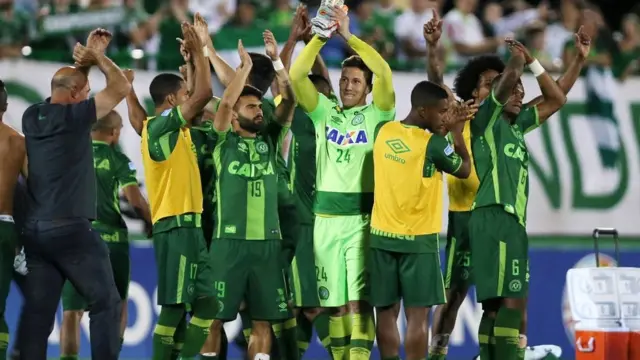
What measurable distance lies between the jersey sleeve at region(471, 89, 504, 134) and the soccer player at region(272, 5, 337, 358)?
127 centimetres

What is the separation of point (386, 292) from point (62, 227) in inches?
97.9

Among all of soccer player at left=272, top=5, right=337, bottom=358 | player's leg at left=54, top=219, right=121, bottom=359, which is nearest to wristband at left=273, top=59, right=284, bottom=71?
soccer player at left=272, top=5, right=337, bottom=358

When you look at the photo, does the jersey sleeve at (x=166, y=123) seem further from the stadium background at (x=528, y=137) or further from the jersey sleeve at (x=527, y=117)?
the stadium background at (x=528, y=137)

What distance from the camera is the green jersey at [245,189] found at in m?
9.90

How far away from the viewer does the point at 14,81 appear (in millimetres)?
13758

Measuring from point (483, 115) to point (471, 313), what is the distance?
4.20m

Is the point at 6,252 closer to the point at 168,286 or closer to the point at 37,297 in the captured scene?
the point at 37,297

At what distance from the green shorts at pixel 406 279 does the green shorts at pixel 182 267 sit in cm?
130

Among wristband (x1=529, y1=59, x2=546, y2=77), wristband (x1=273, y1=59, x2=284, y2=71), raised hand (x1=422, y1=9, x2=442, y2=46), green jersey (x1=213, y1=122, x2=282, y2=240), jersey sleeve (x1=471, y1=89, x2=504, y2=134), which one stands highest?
raised hand (x1=422, y1=9, x2=442, y2=46)

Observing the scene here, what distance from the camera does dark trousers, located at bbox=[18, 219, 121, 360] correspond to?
9.16 m

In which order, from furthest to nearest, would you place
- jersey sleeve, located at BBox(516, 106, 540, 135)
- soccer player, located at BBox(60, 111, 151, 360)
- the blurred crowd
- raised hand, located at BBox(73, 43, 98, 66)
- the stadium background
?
the blurred crowd, the stadium background, soccer player, located at BBox(60, 111, 151, 360), jersey sleeve, located at BBox(516, 106, 540, 135), raised hand, located at BBox(73, 43, 98, 66)

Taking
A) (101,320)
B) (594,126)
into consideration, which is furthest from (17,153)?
(594,126)

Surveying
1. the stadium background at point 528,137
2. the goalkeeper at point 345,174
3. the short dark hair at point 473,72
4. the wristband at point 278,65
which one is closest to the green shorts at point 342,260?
the goalkeeper at point 345,174

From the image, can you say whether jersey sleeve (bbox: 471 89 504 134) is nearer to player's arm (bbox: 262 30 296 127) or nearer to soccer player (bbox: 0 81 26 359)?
player's arm (bbox: 262 30 296 127)
